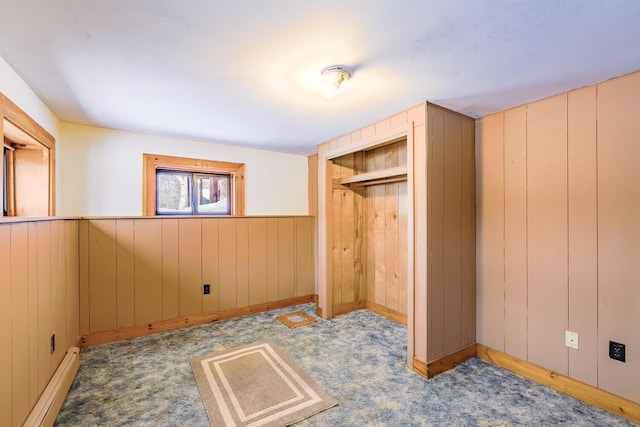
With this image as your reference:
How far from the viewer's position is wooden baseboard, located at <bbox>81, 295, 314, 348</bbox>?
2863mm

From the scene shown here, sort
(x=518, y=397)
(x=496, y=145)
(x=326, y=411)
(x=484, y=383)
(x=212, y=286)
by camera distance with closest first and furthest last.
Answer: (x=326, y=411) → (x=518, y=397) → (x=484, y=383) → (x=496, y=145) → (x=212, y=286)

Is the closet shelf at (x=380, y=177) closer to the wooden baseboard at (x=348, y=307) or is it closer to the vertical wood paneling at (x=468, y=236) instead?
the vertical wood paneling at (x=468, y=236)

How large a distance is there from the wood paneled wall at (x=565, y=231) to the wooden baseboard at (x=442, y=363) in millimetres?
217

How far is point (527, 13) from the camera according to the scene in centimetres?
130

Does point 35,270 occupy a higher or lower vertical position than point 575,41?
lower

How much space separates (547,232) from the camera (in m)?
2.24

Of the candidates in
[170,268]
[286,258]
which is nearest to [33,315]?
[170,268]

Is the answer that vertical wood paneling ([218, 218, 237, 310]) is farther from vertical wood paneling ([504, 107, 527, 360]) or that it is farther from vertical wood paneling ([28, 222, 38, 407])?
vertical wood paneling ([504, 107, 527, 360])

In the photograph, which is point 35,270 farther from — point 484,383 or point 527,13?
point 484,383

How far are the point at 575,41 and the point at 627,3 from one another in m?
0.27

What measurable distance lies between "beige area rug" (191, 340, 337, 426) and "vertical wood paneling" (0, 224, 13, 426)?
0.96 m

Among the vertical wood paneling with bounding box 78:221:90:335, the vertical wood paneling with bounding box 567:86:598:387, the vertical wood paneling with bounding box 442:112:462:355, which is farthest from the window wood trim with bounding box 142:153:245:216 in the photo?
the vertical wood paneling with bounding box 567:86:598:387

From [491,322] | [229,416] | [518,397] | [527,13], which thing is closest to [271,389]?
[229,416]

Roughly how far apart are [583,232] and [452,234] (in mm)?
840
